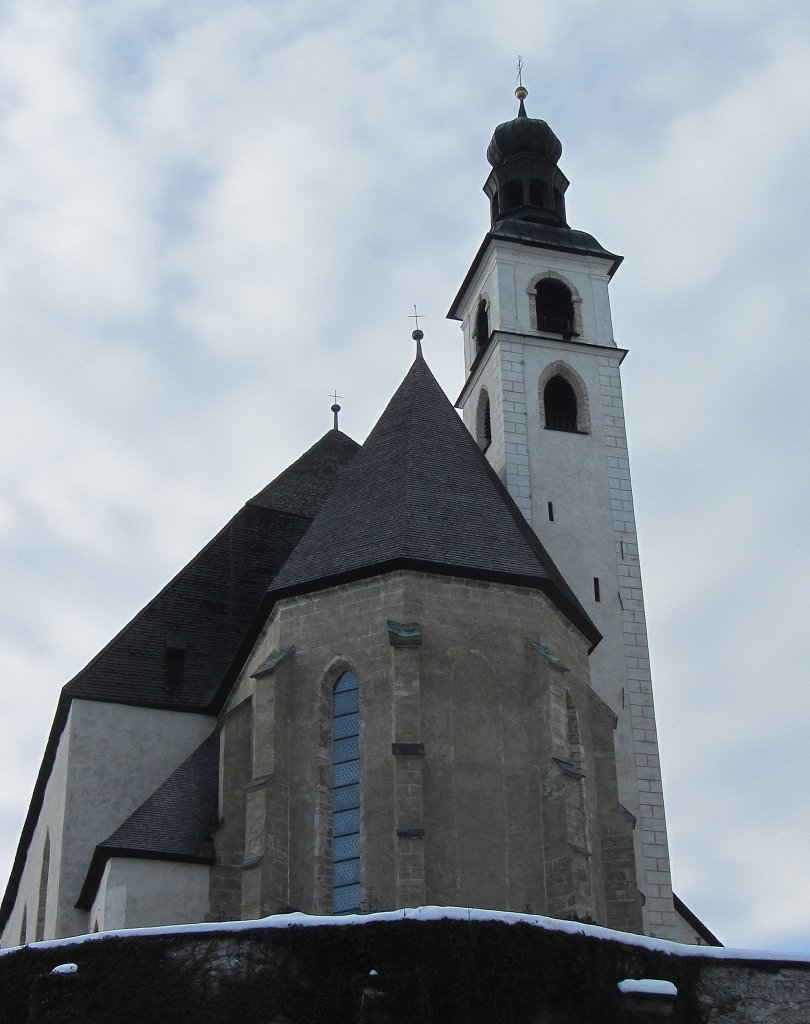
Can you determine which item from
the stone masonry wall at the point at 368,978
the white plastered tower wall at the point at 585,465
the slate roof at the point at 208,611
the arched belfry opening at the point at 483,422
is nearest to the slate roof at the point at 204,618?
the slate roof at the point at 208,611

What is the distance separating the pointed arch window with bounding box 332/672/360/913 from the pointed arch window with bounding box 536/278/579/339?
13.9 metres

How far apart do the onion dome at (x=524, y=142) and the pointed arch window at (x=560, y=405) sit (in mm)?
7226

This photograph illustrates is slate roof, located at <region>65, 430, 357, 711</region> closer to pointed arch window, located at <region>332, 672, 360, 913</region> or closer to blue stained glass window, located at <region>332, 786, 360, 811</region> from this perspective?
pointed arch window, located at <region>332, 672, 360, 913</region>

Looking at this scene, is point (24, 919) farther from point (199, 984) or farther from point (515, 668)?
point (199, 984)

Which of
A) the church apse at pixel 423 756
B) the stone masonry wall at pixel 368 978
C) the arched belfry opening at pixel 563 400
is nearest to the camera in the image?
the stone masonry wall at pixel 368 978

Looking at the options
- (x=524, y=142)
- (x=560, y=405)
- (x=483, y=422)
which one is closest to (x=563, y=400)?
(x=560, y=405)

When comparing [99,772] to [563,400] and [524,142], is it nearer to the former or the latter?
[563,400]

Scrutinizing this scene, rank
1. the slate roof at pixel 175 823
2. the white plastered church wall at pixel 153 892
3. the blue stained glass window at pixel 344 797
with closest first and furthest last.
Result: 1. the blue stained glass window at pixel 344 797
2. the white plastered church wall at pixel 153 892
3. the slate roof at pixel 175 823

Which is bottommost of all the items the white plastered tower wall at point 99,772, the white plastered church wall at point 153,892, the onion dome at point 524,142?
the white plastered church wall at point 153,892

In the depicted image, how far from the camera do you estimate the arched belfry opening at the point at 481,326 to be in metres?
35.4

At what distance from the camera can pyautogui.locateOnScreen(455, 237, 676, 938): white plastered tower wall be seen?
28578 mm

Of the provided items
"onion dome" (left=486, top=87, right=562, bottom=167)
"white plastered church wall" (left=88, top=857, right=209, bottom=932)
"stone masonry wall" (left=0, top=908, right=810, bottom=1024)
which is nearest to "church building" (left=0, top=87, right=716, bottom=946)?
"white plastered church wall" (left=88, top=857, right=209, bottom=932)

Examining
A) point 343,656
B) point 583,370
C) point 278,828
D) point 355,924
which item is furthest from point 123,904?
point 583,370

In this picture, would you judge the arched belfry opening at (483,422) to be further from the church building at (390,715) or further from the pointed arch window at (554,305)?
the pointed arch window at (554,305)
